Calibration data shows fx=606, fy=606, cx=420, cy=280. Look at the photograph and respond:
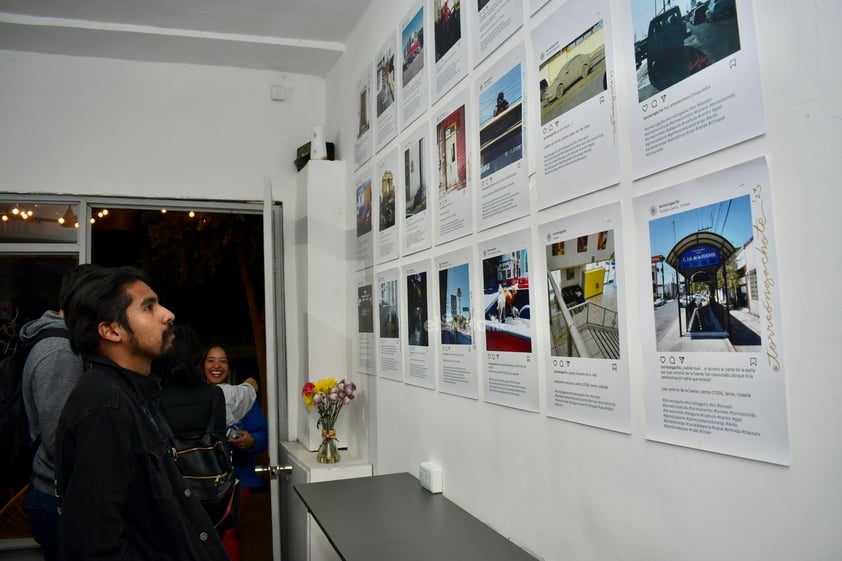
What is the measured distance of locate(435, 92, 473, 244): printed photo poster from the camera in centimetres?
188

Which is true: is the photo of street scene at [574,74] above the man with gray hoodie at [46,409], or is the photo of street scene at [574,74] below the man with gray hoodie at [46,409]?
above

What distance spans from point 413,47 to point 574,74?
3.65 feet

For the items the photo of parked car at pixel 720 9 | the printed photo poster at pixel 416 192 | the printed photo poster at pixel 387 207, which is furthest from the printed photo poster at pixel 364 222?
the photo of parked car at pixel 720 9

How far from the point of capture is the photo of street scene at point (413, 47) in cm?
225

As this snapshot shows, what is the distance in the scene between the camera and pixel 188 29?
10.4ft

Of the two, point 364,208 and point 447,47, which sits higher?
point 447,47

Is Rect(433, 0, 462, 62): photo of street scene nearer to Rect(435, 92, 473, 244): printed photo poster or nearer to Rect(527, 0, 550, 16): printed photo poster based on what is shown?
Rect(435, 92, 473, 244): printed photo poster

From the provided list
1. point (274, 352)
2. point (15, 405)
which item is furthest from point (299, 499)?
point (15, 405)

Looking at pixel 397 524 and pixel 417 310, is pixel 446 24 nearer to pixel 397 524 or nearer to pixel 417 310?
pixel 417 310

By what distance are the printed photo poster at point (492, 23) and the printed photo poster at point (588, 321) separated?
58 cm

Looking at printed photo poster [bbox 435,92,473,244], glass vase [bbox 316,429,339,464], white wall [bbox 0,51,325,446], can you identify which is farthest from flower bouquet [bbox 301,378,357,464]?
printed photo poster [bbox 435,92,473,244]

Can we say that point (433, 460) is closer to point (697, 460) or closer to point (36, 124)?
point (697, 460)

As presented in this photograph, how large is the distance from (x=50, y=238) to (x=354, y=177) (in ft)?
5.52

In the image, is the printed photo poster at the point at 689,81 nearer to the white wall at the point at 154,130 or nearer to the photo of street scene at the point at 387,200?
the photo of street scene at the point at 387,200
